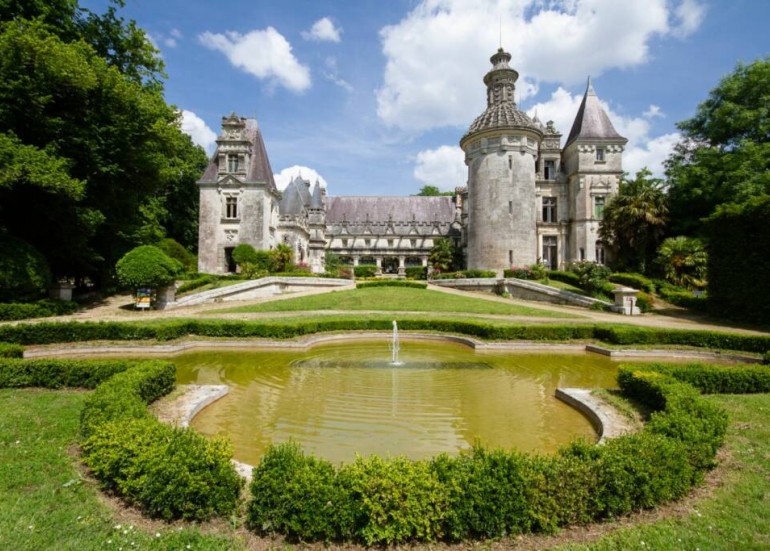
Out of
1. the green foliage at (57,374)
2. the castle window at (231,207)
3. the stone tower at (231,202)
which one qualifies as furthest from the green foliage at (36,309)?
the castle window at (231,207)

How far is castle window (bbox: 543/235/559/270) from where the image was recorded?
4297cm

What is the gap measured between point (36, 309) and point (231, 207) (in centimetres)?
2317

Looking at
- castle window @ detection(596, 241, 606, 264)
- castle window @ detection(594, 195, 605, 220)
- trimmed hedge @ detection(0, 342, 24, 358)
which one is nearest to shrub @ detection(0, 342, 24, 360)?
trimmed hedge @ detection(0, 342, 24, 358)

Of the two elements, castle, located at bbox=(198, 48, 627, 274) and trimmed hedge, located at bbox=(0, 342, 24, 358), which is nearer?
trimmed hedge, located at bbox=(0, 342, 24, 358)

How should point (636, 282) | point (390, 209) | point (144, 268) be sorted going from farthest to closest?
point (390, 209) → point (636, 282) → point (144, 268)

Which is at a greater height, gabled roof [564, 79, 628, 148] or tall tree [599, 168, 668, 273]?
gabled roof [564, 79, 628, 148]

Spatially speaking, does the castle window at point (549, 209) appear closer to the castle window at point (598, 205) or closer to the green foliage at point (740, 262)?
the castle window at point (598, 205)

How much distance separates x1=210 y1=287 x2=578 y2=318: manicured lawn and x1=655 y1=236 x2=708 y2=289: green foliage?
10.4m

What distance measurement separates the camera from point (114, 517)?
4.46 m

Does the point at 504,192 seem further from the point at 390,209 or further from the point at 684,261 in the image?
the point at 390,209

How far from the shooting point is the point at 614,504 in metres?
4.65

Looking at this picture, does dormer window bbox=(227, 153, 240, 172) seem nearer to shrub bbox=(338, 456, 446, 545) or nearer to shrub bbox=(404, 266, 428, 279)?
shrub bbox=(404, 266, 428, 279)

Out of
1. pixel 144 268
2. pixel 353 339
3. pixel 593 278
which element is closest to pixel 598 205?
pixel 593 278

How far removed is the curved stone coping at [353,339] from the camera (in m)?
13.6
